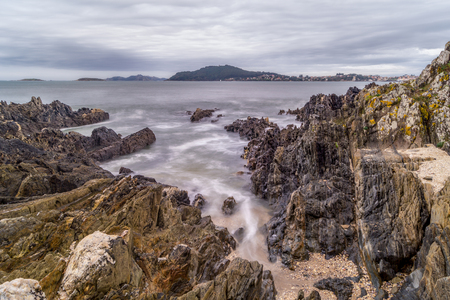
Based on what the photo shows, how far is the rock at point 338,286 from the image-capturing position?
7.93 meters

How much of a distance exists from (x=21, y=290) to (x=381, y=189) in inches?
424

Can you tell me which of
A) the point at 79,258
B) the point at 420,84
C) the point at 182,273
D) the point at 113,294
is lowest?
the point at 182,273

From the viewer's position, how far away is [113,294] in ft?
17.9

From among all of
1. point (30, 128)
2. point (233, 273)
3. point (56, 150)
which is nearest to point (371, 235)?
point (233, 273)

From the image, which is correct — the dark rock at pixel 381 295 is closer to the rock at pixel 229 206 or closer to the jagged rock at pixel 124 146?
the rock at pixel 229 206

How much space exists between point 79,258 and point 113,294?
1.10 metres

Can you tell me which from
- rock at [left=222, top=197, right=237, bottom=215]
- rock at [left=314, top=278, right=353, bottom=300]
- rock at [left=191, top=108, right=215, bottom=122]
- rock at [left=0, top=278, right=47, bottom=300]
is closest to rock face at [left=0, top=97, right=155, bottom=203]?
rock at [left=0, top=278, right=47, bottom=300]

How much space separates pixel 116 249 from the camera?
5766mm

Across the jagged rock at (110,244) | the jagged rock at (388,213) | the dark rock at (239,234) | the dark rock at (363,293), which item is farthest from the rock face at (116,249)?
the jagged rock at (388,213)

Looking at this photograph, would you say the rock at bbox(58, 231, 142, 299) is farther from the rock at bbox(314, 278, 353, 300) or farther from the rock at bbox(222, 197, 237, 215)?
the rock at bbox(222, 197, 237, 215)

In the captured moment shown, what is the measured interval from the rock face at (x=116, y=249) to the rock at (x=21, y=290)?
0.69 ft

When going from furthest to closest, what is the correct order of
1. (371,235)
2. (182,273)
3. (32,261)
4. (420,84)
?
(420,84), (371,235), (182,273), (32,261)

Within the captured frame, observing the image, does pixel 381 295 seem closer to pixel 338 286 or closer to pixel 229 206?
pixel 338 286

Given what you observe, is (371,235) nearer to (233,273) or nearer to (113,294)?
(233,273)
